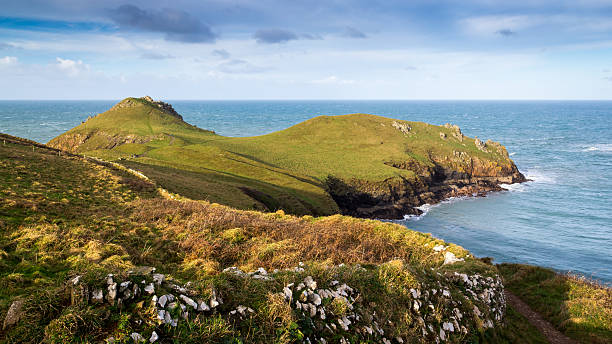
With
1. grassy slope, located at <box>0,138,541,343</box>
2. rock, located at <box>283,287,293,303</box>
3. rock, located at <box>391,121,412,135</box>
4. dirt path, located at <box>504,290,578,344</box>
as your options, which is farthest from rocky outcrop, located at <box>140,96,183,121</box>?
rock, located at <box>283,287,293,303</box>

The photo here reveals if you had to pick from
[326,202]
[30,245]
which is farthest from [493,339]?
[326,202]

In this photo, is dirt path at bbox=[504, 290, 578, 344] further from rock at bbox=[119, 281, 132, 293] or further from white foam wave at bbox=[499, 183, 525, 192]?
white foam wave at bbox=[499, 183, 525, 192]

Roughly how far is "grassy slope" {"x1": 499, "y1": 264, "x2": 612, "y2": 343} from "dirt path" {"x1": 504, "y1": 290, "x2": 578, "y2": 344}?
0.36 meters

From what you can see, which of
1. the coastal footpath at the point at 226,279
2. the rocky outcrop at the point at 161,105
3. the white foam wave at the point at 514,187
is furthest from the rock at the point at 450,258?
→ the rocky outcrop at the point at 161,105

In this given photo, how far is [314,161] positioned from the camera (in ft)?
370

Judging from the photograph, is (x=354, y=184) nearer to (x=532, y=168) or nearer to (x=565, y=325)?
(x=565, y=325)

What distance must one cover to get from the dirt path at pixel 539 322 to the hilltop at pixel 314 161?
109 feet

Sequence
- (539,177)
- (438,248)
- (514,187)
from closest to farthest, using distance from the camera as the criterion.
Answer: (438,248) → (514,187) → (539,177)

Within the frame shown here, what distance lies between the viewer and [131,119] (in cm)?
15638

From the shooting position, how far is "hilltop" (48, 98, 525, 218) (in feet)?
209

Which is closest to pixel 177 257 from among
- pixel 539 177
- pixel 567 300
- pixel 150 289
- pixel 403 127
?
pixel 150 289

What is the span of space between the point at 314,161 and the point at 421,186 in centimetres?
3665

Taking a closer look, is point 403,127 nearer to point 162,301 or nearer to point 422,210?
point 422,210

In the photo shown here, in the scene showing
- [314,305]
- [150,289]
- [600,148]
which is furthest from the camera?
[600,148]
